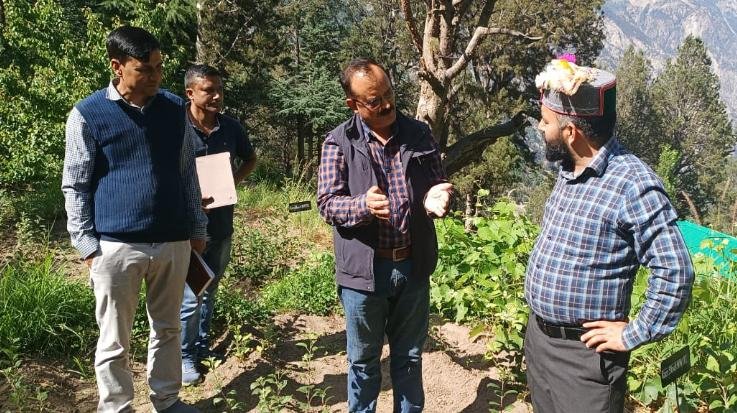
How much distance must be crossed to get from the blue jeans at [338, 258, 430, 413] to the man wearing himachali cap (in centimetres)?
61

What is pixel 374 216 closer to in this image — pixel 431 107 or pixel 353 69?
pixel 353 69

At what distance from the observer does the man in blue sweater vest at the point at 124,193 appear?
7.39ft

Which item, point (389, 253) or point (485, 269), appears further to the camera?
point (485, 269)

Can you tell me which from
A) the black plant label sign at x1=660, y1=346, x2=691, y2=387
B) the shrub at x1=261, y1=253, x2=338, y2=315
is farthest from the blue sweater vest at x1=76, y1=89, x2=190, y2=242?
the black plant label sign at x1=660, y1=346, x2=691, y2=387

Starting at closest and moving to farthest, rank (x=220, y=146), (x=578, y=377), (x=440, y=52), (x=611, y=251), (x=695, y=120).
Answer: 1. (x=611, y=251)
2. (x=578, y=377)
3. (x=220, y=146)
4. (x=440, y=52)
5. (x=695, y=120)

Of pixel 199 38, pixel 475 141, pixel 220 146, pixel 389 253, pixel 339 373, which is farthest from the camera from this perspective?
pixel 199 38

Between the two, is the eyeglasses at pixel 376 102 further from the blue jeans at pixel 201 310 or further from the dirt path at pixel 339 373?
the dirt path at pixel 339 373

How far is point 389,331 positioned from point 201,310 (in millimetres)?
1351

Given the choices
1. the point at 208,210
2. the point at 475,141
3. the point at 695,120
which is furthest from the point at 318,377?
the point at 695,120

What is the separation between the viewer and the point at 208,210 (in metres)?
3.00

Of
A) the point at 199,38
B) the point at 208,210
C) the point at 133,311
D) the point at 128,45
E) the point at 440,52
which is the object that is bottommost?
the point at 133,311

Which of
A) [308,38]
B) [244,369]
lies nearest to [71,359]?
[244,369]

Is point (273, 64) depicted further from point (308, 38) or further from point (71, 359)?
point (71, 359)

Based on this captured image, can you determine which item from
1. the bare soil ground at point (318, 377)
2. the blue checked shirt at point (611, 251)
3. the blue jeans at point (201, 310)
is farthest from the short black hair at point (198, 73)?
the blue checked shirt at point (611, 251)
